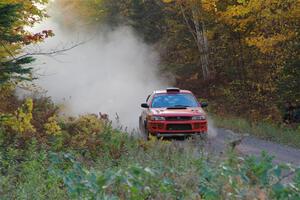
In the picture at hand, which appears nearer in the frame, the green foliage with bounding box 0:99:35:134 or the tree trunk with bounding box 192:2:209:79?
the green foliage with bounding box 0:99:35:134

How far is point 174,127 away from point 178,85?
2440cm

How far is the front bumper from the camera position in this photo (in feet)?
56.1

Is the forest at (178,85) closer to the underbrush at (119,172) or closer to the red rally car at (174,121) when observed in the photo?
the underbrush at (119,172)

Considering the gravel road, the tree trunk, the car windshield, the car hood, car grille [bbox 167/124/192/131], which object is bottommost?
the gravel road

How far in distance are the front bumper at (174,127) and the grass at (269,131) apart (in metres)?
3.26

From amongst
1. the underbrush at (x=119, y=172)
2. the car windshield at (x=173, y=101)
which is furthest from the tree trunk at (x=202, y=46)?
the underbrush at (x=119, y=172)

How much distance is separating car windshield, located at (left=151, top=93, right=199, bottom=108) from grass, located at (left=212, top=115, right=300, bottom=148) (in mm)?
3228

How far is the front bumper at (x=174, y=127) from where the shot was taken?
1709cm

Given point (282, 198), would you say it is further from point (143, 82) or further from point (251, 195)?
point (143, 82)

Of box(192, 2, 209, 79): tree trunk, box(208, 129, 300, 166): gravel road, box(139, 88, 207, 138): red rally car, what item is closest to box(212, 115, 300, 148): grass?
box(208, 129, 300, 166): gravel road

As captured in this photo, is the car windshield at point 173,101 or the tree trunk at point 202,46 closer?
the car windshield at point 173,101

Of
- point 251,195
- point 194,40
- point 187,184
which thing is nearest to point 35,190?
point 187,184

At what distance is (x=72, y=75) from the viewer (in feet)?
152

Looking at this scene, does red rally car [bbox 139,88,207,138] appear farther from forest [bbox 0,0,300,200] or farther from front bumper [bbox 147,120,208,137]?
forest [bbox 0,0,300,200]
